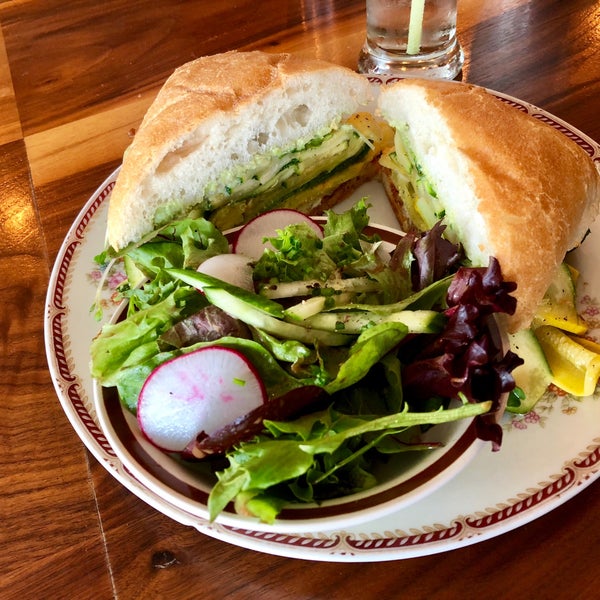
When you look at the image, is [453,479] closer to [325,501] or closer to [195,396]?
[325,501]

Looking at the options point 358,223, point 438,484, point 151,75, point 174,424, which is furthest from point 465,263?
point 151,75

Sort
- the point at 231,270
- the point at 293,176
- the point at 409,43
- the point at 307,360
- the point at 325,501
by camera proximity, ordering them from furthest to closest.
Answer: the point at 409,43 < the point at 293,176 < the point at 231,270 < the point at 307,360 < the point at 325,501

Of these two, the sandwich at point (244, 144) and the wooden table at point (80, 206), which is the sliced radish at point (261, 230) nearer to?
the sandwich at point (244, 144)

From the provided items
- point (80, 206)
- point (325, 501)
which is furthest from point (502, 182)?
point (80, 206)

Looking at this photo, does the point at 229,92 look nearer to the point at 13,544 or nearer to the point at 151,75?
the point at 151,75

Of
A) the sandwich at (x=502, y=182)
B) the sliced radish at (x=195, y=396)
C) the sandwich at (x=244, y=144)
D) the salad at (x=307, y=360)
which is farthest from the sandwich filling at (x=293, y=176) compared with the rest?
the sliced radish at (x=195, y=396)

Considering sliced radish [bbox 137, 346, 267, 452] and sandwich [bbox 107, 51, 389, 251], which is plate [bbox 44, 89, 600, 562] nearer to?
sliced radish [bbox 137, 346, 267, 452]
